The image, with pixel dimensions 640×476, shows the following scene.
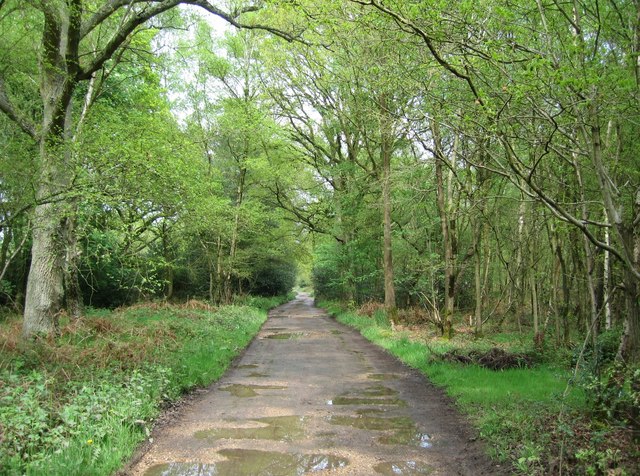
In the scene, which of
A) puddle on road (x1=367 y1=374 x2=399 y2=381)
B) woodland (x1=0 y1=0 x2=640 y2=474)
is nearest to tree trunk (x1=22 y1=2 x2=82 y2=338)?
woodland (x1=0 y1=0 x2=640 y2=474)

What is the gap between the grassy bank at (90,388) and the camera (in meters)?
4.70

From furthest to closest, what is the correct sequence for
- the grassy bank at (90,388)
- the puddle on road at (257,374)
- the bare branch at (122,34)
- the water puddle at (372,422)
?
the puddle on road at (257,374) < the bare branch at (122,34) < the water puddle at (372,422) < the grassy bank at (90,388)

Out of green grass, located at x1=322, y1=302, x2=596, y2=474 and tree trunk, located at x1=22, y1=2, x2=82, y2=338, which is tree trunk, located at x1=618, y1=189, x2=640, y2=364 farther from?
tree trunk, located at x1=22, y1=2, x2=82, y2=338

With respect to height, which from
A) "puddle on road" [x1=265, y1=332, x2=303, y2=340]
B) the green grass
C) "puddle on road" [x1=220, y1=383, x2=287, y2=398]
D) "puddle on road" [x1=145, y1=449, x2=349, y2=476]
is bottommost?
"puddle on road" [x1=265, y1=332, x2=303, y2=340]

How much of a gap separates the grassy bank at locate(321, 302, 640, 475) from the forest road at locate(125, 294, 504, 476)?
0.29 metres

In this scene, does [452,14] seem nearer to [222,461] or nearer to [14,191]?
[222,461]

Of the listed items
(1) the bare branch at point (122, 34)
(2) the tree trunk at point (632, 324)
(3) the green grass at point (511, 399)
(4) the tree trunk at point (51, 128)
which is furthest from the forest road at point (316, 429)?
(1) the bare branch at point (122, 34)

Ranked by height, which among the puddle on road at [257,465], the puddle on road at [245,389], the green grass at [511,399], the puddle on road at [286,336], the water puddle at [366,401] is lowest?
the puddle on road at [286,336]

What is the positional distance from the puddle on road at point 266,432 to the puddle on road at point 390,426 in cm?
62

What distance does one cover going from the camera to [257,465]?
4.94 meters

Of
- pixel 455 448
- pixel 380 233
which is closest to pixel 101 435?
pixel 455 448

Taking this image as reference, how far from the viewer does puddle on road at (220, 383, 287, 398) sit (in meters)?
8.20

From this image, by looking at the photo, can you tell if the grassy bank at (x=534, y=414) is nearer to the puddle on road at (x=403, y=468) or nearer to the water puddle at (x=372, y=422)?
the puddle on road at (x=403, y=468)

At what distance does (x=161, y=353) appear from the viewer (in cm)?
962
